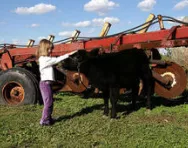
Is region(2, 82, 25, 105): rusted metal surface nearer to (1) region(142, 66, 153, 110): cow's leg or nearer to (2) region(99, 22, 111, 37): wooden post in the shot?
(2) region(99, 22, 111, 37): wooden post

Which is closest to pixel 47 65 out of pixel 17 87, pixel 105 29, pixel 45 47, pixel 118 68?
pixel 45 47

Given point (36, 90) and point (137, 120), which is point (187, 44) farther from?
point (36, 90)

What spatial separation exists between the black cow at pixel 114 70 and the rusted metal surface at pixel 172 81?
0.40 metres

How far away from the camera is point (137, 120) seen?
759 centimetres

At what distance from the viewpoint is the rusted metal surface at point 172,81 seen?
8695mm

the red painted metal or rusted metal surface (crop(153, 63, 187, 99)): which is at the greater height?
the red painted metal

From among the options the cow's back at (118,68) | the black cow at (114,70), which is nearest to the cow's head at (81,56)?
the black cow at (114,70)

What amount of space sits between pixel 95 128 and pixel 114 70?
62.4 inches

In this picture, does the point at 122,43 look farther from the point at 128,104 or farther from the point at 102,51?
the point at 128,104

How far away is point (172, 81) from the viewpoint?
28.9 feet

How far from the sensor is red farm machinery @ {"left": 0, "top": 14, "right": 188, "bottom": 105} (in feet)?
27.5

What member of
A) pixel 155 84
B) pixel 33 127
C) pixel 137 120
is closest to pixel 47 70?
pixel 33 127

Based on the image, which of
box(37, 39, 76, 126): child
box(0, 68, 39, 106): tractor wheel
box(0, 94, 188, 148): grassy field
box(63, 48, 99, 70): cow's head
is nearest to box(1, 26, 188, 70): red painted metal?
box(0, 68, 39, 106): tractor wheel

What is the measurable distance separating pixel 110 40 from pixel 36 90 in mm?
2429
